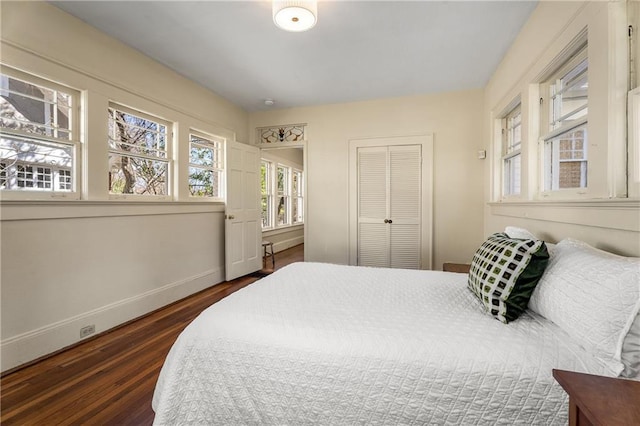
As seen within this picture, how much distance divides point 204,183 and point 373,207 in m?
2.40

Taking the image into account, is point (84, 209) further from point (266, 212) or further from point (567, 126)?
point (266, 212)

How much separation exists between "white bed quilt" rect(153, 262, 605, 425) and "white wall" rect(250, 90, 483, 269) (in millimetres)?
2692

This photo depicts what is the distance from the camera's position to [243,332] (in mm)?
1200

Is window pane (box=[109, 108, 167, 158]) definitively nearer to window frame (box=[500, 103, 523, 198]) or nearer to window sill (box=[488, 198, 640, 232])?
window sill (box=[488, 198, 640, 232])

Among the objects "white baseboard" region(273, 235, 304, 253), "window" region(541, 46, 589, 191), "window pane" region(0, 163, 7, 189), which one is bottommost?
"white baseboard" region(273, 235, 304, 253)

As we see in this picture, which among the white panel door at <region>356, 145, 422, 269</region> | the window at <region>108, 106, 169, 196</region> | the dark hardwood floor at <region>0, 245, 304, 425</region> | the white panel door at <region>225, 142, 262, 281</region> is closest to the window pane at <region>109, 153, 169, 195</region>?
the window at <region>108, 106, 169, 196</region>

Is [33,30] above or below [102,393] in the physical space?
above

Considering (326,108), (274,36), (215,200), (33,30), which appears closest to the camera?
(33,30)

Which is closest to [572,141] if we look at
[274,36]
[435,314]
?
[435,314]

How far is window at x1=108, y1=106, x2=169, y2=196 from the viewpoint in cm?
269

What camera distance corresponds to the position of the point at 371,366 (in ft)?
3.40

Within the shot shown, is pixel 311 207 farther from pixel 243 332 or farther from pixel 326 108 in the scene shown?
pixel 243 332

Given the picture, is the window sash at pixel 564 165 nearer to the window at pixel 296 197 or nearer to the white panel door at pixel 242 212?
the white panel door at pixel 242 212

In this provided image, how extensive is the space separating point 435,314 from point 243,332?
871mm
